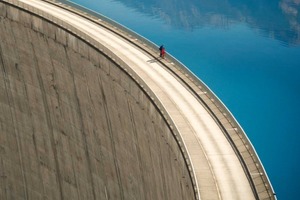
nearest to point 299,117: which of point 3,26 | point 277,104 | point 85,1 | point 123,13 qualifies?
point 277,104

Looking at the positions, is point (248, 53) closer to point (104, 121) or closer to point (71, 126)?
point (71, 126)

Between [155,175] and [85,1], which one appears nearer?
[155,175]

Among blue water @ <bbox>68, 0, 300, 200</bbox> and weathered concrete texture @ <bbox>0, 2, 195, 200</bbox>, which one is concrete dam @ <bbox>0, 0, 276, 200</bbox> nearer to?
weathered concrete texture @ <bbox>0, 2, 195, 200</bbox>

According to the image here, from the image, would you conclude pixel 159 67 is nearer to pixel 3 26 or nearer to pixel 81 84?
pixel 81 84

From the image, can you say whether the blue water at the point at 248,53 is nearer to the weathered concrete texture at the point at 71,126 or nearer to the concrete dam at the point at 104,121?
the concrete dam at the point at 104,121

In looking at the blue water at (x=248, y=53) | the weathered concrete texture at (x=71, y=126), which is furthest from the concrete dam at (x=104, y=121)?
the blue water at (x=248, y=53)

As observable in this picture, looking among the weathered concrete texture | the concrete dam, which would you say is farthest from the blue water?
the weathered concrete texture
